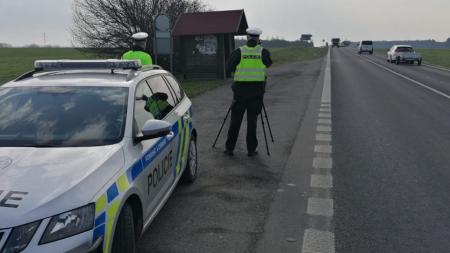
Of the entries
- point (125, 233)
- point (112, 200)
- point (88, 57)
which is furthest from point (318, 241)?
point (88, 57)

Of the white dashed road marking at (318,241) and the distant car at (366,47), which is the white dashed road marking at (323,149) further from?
the distant car at (366,47)

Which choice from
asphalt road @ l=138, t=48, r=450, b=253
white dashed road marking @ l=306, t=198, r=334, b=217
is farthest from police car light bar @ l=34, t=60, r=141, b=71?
white dashed road marking @ l=306, t=198, r=334, b=217

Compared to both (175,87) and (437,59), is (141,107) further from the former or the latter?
(437,59)

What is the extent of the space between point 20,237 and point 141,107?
2.00 m

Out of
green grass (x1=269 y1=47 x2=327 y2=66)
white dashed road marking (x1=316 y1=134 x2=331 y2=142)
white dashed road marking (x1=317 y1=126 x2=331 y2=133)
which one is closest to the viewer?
white dashed road marking (x1=316 y1=134 x2=331 y2=142)

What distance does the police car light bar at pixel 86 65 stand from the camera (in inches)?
196

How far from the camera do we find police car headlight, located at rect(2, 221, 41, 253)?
256cm

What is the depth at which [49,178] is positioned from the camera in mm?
3008

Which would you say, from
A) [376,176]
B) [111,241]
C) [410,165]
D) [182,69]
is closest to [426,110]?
[410,165]

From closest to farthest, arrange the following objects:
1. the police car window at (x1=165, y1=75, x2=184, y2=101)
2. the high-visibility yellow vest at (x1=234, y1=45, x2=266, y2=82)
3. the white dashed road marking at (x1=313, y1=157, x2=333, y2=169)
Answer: the police car window at (x1=165, y1=75, x2=184, y2=101) → the white dashed road marking at (x1=313, y1=157, x2=333, y2=169) → the high-visibility yellow vest at (x1=234, y1=45, x2=266, y2=82)

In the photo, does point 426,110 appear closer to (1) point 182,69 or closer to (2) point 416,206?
(2) point 416,206

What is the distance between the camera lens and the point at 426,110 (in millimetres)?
12719

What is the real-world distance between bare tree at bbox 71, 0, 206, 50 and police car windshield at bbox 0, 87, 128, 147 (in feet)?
71.1

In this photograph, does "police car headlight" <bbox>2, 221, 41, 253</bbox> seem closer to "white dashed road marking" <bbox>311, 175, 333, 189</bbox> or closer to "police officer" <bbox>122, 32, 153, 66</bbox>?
"white dashed road marking" <bbox>311, 175, 333, 189</bbox>
